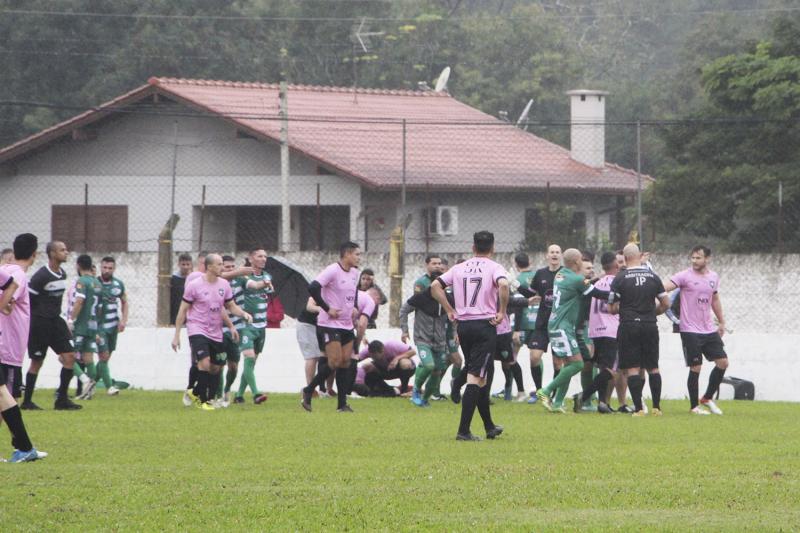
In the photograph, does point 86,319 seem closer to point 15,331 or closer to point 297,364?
point 297,364

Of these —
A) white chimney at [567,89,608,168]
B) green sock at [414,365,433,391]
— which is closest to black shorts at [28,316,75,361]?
green sock at [414,365,433,391]

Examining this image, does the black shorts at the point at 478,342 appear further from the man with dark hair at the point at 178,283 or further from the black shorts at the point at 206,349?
the man with dark hair at the point at 178,283

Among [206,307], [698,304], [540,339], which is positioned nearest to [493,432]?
[698,304]

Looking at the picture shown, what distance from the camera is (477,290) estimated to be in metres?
13.7

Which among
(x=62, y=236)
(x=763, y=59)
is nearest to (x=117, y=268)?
(x=62, y=236)

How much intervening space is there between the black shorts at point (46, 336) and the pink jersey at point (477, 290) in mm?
6170

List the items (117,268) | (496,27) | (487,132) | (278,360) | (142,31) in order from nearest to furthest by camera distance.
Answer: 1. (278,360)
2. (117,268)
3. (487,132)
4. (142,31)
5. (496,27)

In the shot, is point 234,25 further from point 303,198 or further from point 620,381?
point 620,381

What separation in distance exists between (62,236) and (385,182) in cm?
726

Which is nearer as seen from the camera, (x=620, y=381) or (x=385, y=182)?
(x=620, y=381)

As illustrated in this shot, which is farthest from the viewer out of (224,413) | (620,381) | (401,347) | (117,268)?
(117,268)

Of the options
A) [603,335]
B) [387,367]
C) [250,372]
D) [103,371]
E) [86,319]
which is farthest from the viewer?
[387,367]

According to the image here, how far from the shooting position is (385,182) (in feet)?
109

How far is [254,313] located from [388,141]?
16109 millimetres
